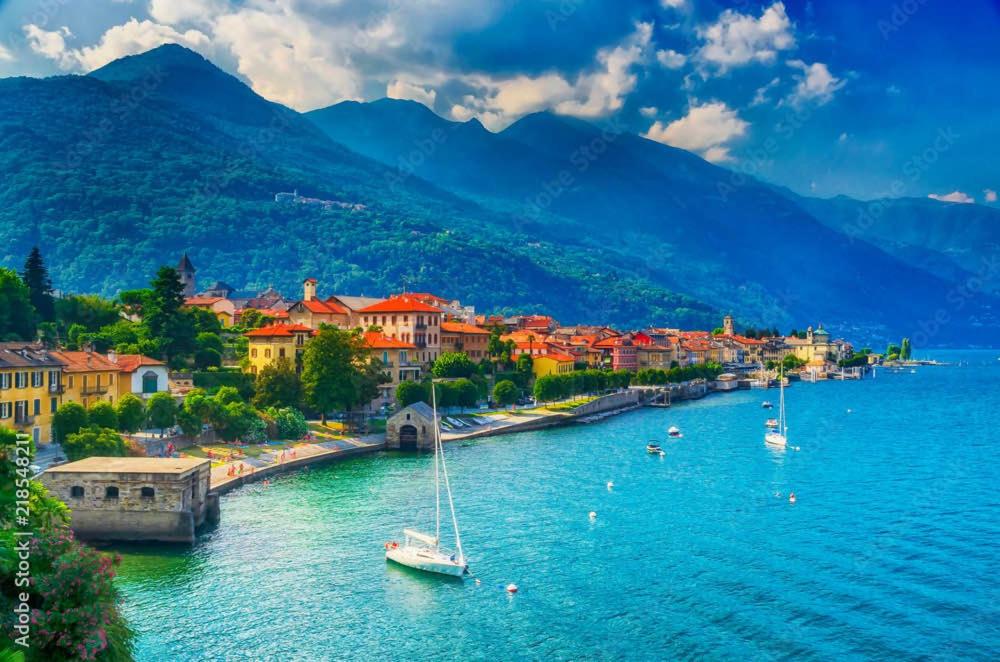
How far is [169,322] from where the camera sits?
98188 mm

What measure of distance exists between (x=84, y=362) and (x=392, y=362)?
4753 cm

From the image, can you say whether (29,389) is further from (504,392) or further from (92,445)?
(504,392)

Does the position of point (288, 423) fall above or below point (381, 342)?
below

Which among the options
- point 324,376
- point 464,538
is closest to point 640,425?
point 324,376

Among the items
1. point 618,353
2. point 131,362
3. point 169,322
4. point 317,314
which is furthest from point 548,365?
point 131,362

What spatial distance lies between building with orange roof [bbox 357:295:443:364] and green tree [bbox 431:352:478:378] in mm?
4479

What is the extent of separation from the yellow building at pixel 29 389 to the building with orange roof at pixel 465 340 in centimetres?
7261

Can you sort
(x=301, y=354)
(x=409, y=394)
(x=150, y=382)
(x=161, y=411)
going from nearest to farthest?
(x=161, y=411) < (x=150, y=382) < (x=301, y=354) < (x=409, y=394)

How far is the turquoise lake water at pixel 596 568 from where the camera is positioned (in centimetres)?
3781

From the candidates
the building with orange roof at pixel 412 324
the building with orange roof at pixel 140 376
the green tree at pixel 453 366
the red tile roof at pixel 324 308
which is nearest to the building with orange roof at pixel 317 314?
the red tile roof at pixel 324 308

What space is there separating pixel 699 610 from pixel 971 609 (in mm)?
13530

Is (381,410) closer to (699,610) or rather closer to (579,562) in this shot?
(579,562)

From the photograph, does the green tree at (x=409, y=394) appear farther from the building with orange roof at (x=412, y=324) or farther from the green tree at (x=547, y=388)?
the green tree at (x=547, y=388)

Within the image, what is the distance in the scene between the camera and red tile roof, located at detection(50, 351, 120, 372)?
69.6 metres
